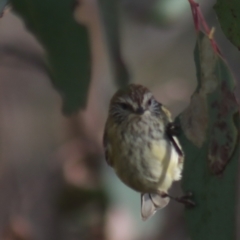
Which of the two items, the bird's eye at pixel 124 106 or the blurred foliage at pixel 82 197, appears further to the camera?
the blurred foliage at pixel 82 197

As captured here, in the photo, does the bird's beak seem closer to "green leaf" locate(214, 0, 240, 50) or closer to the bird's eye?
the bird's eye

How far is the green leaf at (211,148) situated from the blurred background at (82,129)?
34cm

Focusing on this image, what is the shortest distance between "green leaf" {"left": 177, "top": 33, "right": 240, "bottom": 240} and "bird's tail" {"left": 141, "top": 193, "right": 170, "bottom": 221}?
534 mm

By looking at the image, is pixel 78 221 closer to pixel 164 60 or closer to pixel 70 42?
pixel 70 42

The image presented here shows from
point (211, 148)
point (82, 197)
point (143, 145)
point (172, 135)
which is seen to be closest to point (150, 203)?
point (82, 197)

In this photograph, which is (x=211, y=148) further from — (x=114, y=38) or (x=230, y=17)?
(x=114, y=38)

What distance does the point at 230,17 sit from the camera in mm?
1094

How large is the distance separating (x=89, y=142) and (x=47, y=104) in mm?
915

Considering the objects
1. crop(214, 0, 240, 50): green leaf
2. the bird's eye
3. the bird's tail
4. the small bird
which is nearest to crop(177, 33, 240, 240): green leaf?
crop(214, 0, 240, 50): green leaf

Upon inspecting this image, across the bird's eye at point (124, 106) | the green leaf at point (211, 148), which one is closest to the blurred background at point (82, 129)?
→ the bird's eye at point (124, 106)

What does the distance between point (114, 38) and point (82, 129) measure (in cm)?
58

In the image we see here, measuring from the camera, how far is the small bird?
1.46 m

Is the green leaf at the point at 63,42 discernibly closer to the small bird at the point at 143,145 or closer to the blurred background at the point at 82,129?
the blurred background at the point at 82,129

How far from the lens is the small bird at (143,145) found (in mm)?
1462
